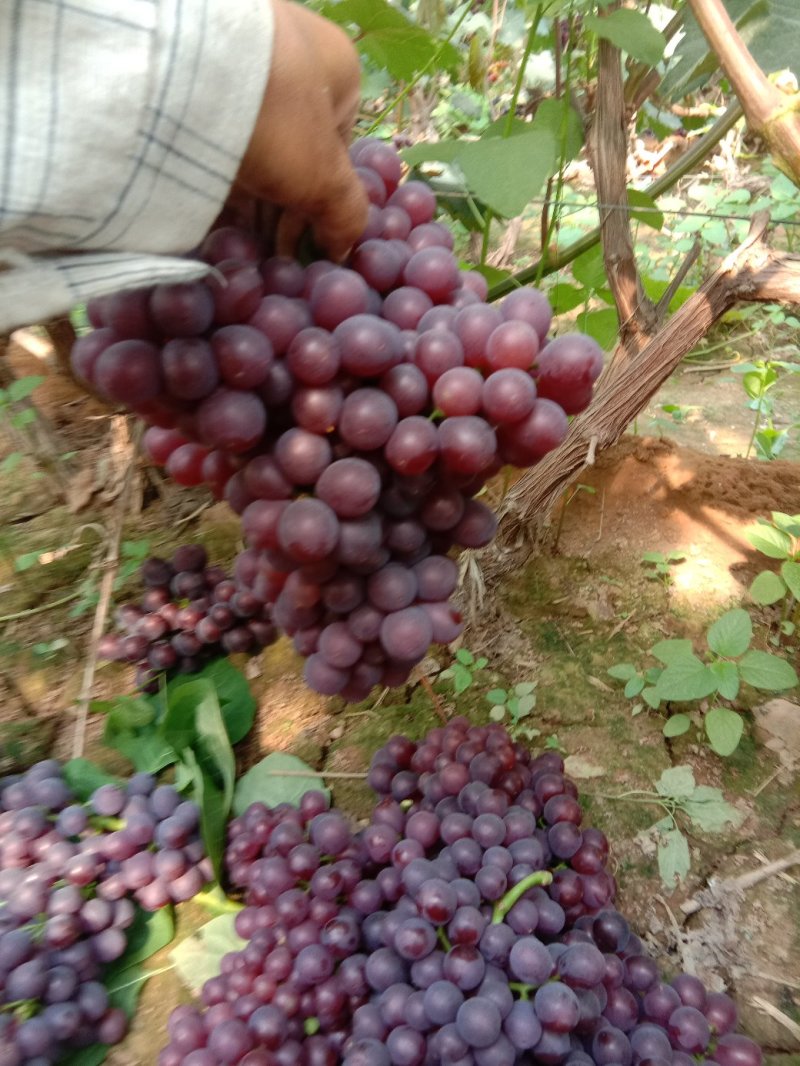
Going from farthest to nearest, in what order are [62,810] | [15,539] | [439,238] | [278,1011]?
[15,539]
[62,810]
[278,1011]
[439,238]

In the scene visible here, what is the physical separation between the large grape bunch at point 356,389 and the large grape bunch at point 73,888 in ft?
2.01

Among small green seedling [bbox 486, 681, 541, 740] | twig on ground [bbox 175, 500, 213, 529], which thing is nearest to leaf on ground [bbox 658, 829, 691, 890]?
small green seedling [bbox 486, 681, 541, 740]

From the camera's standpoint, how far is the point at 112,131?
36 centimetres

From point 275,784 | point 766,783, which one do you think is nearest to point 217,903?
point 275,784

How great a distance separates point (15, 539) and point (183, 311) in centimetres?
133

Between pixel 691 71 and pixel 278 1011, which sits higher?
pixel 691 71

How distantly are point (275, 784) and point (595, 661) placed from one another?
1.94 ft

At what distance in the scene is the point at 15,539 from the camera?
1.56 metres

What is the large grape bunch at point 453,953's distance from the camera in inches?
28.2

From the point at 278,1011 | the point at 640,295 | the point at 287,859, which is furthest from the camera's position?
the point at 640,295

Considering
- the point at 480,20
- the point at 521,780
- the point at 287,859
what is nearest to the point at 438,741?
the point at 521,780

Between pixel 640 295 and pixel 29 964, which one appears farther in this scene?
pixel 640 295

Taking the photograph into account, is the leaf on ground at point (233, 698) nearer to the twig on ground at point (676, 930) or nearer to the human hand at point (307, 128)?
the twig on ground at point (676, 930)

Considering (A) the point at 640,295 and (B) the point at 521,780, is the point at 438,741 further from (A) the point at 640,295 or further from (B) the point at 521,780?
(A) the point at 640,295
